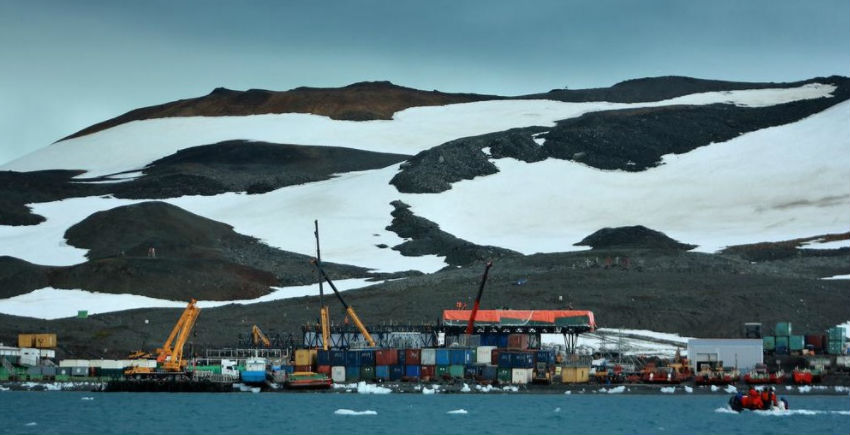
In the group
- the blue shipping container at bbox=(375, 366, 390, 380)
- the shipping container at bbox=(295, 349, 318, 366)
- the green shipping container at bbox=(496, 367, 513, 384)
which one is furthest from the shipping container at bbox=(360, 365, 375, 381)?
the green shipping container at bbox=(496, 367, 513, 384)

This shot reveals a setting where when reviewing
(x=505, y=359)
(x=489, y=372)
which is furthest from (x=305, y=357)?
(x=505, y=359)

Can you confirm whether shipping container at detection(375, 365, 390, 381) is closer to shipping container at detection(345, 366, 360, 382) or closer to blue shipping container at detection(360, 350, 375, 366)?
blue shipping container at detection(360, 350, 375, 366)

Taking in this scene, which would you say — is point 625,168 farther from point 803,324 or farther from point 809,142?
Result: point 803,324

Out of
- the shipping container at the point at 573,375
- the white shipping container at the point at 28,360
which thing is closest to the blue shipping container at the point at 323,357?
the shipping container at the point at 573,375

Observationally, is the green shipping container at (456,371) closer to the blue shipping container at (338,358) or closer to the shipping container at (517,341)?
the shipping container at (517,341)

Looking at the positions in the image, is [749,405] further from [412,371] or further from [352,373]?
[352,373]
